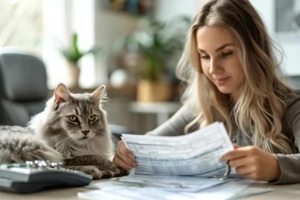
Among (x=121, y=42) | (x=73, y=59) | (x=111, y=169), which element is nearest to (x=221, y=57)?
(x=111, y=169)

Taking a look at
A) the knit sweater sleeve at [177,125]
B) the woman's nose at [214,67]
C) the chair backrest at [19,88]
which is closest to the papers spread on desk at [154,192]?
the woman's nose at [214,67]

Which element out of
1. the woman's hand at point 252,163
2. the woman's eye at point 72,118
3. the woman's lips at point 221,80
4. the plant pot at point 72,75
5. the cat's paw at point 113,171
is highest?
the woman's lips at point 221,80

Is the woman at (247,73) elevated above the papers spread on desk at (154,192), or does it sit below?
above

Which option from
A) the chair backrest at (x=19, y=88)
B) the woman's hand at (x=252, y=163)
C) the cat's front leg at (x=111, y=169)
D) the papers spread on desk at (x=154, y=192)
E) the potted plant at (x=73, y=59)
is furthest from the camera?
the potted plant at (x=73, y=59)

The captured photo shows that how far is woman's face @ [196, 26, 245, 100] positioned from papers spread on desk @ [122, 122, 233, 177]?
0.43 m

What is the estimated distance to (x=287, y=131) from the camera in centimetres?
158

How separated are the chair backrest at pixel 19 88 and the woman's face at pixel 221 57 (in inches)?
48.7

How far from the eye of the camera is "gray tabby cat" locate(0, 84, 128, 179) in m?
1.27

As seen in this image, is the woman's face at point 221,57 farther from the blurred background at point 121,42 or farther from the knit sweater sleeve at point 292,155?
the blurred background at point 121,42

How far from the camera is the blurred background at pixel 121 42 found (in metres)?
3.60

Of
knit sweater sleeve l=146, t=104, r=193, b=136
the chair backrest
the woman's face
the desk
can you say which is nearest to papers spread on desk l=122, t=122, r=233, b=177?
the woman's face

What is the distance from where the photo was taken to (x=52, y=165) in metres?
1.13

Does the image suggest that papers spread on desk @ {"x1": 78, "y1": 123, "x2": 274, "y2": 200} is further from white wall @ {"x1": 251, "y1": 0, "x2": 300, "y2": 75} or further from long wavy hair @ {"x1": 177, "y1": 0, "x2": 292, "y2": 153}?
white wall @ {"x1": 251, "y1": 0, "x2": 300, "y2": 75}

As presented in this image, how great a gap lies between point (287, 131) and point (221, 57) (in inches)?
12.0
